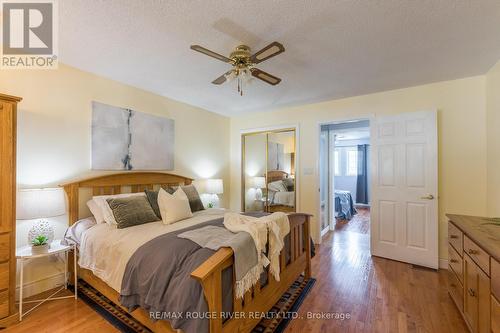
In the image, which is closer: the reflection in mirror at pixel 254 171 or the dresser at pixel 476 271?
the dresser at pixel 476 271

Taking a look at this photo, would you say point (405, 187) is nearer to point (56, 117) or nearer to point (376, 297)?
point (376, 297)

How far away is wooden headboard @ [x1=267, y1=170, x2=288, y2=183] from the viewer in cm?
450

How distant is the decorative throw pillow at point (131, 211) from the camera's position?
7.56 feet

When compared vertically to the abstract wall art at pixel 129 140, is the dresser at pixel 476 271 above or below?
below

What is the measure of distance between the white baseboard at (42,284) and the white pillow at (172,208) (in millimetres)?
1335

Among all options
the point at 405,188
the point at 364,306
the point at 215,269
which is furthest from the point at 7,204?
the point at 405,188

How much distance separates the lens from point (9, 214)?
1870 mm

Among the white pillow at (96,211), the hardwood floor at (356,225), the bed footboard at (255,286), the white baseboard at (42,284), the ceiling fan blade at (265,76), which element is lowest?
the hardwood floor at (356,225)

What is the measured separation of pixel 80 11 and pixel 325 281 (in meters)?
3.50

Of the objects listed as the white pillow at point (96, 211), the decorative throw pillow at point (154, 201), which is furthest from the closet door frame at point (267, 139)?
the white pillow at point (96, 211)

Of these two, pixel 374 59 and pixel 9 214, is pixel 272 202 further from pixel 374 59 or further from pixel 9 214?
pixel 9 214

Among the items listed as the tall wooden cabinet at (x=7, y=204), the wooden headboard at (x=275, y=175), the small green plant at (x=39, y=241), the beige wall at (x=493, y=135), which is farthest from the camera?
the wooden headboard at (x=275, y=175)

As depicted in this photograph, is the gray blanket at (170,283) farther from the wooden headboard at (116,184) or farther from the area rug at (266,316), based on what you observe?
the wooden headboard at (116,184)

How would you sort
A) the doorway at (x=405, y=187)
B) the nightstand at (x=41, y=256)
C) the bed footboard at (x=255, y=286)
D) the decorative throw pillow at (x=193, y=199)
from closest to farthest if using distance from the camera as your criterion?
the bed footboard at (x=255, y=286)
the nightstand at (x=41, y=256)
the doorway at (x=405, y=187)
the decorative throw pillow at (x=193, y=199)
